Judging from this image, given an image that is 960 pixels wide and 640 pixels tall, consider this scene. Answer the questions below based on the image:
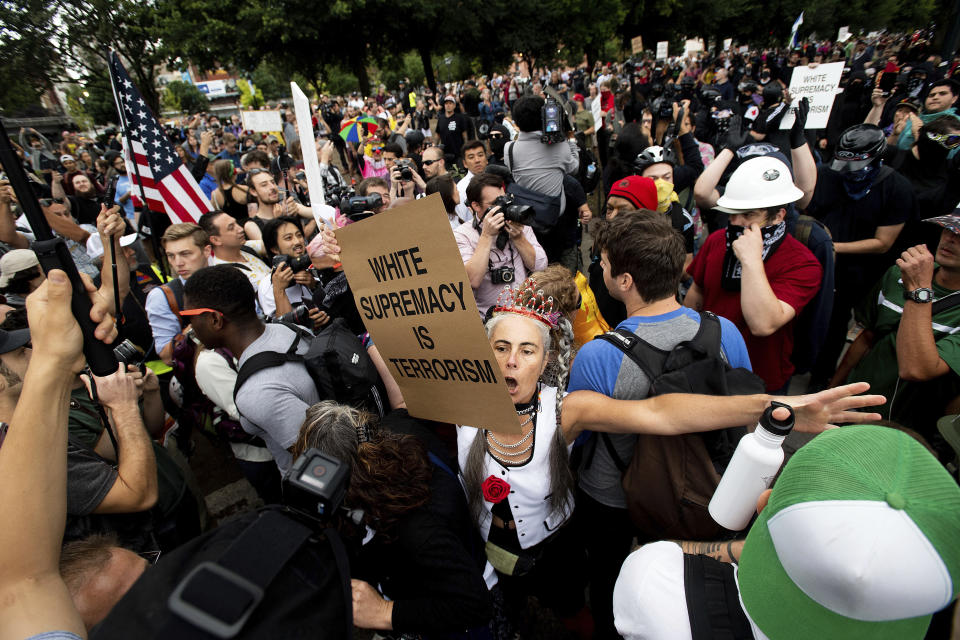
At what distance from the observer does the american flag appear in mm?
3789

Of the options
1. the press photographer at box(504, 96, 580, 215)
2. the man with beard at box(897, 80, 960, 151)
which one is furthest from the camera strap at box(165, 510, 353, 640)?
the man with beard at box(897, 80, 960, 151)

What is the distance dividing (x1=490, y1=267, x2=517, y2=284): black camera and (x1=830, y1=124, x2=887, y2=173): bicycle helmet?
7.91 ft

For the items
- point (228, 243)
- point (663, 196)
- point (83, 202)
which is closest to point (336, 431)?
point (228, 243)

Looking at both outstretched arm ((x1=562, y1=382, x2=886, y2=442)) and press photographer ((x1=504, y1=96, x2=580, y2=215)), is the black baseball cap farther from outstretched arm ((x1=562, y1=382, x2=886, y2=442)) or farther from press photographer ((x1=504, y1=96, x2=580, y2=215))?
press photographer ((x1=504, y1=96, x2=580, y2=215))

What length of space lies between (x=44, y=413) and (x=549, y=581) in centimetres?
190

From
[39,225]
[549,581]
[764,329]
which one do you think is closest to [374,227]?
[39,225]

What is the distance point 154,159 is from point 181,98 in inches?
1911

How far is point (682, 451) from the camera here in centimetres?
163

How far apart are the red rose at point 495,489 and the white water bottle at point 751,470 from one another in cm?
74

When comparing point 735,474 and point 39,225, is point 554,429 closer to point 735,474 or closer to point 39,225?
point 735,474

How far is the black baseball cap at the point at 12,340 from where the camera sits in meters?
2.12

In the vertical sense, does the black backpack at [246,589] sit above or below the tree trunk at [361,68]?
below

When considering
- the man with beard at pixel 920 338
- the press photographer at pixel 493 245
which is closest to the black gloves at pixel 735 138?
the man with beard at pixel 920 338

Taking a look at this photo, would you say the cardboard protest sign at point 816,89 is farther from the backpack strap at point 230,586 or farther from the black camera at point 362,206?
the backpack strap at point 230,586
